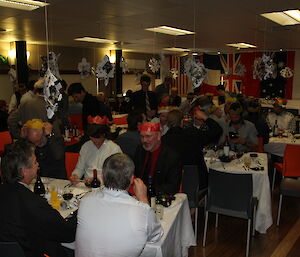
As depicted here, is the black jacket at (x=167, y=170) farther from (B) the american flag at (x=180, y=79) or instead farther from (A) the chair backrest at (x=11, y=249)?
(B) the american flag at (x=180, y=79)

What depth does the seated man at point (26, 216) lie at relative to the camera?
1.98 meters

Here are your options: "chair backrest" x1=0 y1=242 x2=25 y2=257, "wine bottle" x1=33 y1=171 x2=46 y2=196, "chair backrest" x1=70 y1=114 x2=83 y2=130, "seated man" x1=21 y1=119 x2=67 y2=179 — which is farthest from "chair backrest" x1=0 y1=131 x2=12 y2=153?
"chair backrest" x1=0 y1=242 x2=25 y2=257

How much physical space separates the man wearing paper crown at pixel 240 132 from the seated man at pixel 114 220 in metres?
3.36

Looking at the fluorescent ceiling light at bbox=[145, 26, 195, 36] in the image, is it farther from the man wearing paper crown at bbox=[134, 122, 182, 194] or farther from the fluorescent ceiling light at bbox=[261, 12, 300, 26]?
the man wearing paper crown at bbox=[134, 122, 182, 194]

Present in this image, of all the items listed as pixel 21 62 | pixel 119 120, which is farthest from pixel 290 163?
pixel 21 62

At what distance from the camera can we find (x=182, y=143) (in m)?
3.82

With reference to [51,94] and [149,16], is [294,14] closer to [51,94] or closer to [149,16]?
[149,16]

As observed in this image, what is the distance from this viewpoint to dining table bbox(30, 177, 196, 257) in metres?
2.22

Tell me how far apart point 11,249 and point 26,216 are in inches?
8.0

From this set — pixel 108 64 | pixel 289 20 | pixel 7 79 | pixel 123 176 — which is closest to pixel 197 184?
pixel 123 176

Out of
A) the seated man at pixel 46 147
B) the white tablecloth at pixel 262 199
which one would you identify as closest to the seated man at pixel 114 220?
the seated man at pixel 46 147

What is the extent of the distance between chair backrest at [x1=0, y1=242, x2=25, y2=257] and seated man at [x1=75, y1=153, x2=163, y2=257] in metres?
0.34

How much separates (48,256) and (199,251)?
2.05 meters

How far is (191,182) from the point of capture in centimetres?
374
